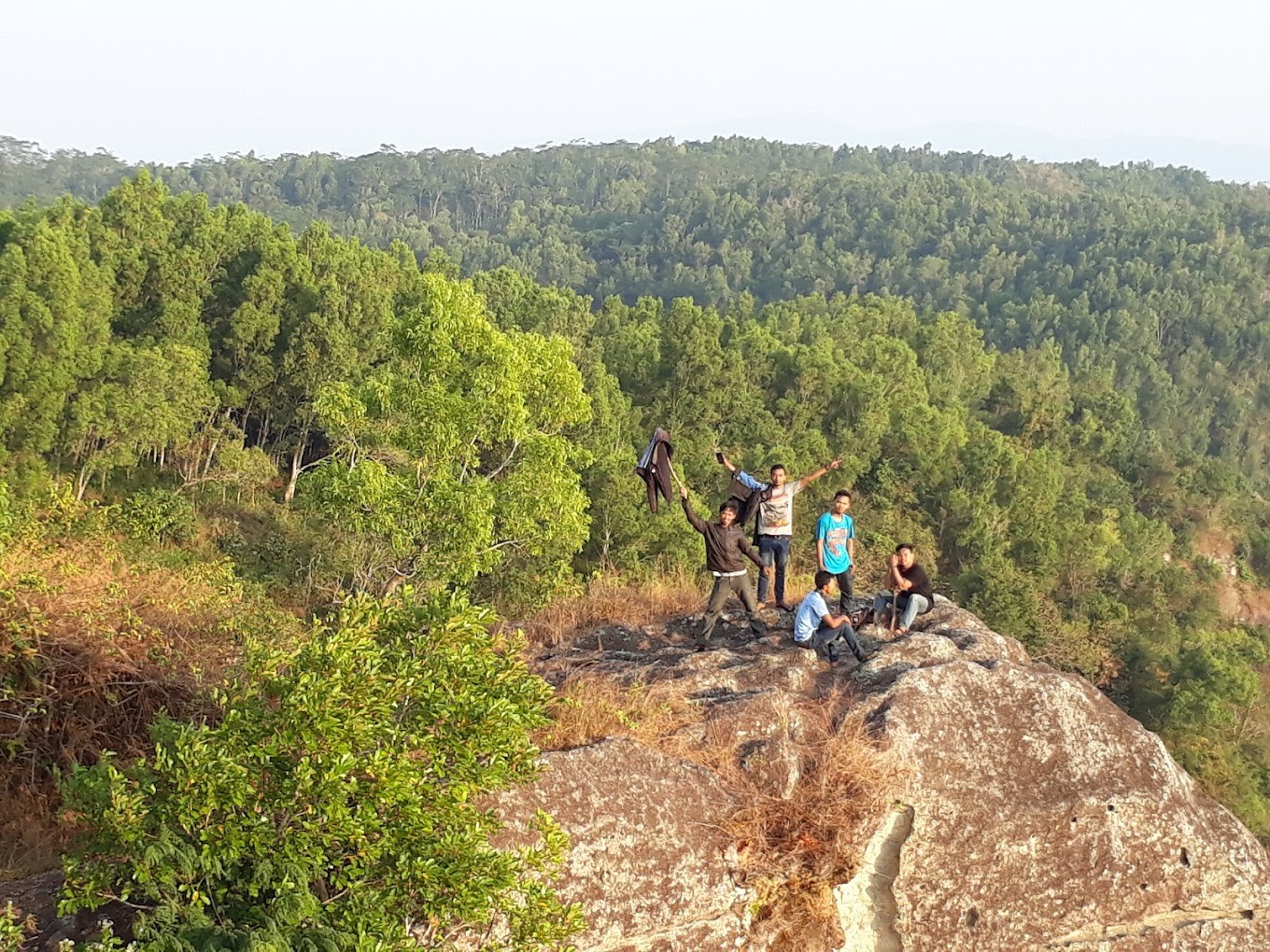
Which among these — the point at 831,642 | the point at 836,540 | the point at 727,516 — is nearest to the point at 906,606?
the point at 836,540

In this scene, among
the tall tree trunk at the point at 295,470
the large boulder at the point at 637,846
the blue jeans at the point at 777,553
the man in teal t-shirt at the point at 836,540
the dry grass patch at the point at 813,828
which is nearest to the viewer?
the large boulder at the point at 637,846

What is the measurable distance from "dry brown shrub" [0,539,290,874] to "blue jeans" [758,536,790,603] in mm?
5024

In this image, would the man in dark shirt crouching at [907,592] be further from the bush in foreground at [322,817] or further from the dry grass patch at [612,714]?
the bush in foreground at [322,817]

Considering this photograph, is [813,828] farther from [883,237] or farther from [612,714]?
[883,237]

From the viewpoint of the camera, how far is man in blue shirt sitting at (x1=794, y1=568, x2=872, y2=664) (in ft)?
30.3

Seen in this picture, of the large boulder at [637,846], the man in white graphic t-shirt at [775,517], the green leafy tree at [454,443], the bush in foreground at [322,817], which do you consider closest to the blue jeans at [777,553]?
the man in white graphic t-shirt at [775,517]

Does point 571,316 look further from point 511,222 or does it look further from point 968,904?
point 511,222

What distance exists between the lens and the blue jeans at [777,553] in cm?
1066

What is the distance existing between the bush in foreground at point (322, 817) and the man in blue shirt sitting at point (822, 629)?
14.5 ft

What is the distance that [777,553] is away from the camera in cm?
1072

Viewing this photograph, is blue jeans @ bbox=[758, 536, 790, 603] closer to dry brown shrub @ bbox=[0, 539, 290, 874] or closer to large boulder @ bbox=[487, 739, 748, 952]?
large boulder @ bbox=[487, 739, 748, 952]

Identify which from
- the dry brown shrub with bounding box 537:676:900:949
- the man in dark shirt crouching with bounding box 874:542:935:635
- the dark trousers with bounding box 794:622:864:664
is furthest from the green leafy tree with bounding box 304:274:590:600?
the dry brown shrub with bounding box 537:676:900:949

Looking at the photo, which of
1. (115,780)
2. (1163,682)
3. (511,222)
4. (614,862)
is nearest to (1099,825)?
(614,862)

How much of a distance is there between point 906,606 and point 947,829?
278cm
